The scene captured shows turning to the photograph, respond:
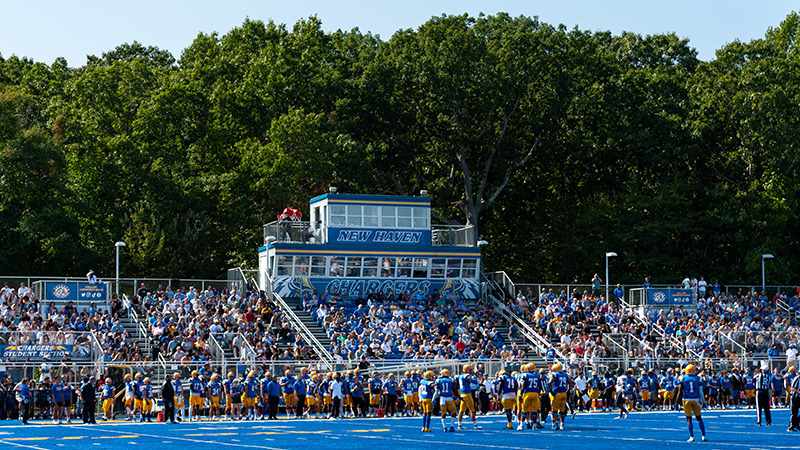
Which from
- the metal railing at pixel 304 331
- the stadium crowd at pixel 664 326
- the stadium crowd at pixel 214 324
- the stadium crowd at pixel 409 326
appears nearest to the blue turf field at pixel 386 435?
the stadium crowd at pixel 214 324

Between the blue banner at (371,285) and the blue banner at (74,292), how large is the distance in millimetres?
7577

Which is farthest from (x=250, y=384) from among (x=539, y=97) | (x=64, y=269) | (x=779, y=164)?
(x=779, y=164)

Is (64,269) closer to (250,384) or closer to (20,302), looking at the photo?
(20,302)

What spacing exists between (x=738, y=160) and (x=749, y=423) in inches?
1380

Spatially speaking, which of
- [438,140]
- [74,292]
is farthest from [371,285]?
[438,140]

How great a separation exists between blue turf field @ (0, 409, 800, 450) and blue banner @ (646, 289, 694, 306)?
16478 millimetres

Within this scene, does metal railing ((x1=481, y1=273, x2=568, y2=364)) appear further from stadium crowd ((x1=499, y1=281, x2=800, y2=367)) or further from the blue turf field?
the blue turf field

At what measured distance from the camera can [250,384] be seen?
3300cm

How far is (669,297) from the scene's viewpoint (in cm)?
4881

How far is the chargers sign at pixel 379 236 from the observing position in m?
47.5

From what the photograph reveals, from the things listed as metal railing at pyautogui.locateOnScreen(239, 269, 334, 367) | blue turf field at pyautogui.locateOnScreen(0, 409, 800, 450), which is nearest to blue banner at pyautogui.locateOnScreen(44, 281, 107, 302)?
metal railing at pyautogui.locateOnScreen(239, 269, 334, 367)

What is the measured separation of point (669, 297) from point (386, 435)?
26138 mm

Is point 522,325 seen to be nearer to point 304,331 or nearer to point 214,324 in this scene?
point 304,331

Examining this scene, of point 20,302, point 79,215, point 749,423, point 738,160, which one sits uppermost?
point 738,160
